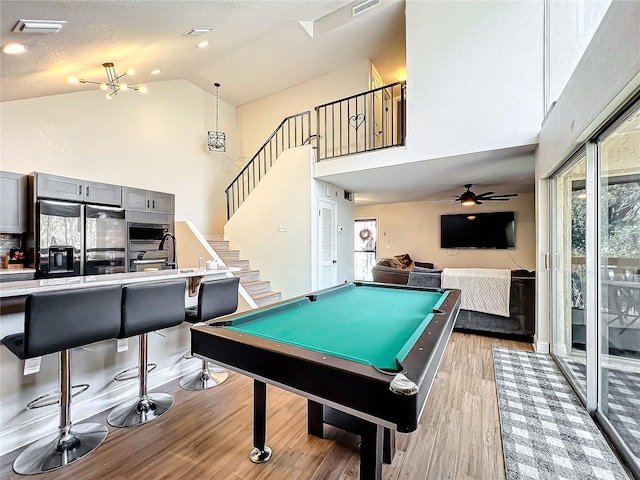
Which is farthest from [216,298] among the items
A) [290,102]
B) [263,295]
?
[290,102]

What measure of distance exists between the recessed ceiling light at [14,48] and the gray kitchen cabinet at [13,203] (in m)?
1.60

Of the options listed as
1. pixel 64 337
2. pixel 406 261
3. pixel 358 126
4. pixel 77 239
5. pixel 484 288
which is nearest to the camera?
pixel 64 337

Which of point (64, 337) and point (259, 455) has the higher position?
point (64, 337)

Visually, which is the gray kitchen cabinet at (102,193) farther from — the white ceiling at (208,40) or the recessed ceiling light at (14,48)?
the recessed ceiling light at (14,48)

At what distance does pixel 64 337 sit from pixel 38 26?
2352 millimetres

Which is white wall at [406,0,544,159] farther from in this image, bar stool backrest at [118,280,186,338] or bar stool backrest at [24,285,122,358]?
bar stool backrest at [24,285,122,358]

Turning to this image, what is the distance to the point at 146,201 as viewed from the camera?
15.9 ft

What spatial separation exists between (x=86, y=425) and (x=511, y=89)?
5.17 m

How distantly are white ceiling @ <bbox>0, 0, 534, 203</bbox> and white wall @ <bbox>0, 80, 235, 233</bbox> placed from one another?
388 mm

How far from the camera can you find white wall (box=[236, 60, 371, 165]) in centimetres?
592

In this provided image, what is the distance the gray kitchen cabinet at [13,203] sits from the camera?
10.8 feet

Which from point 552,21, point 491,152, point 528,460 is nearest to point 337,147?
point 491,152

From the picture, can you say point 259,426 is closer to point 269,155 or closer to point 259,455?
point 259,455

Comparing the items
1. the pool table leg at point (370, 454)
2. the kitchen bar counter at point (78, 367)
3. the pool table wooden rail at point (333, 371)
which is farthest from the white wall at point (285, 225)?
the pool table leg at point (370, 454)
